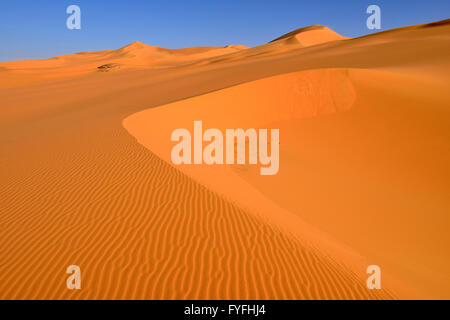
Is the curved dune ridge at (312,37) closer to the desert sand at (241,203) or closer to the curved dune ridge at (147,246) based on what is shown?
the desert sand at (241,203)

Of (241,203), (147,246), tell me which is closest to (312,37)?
(241,203)

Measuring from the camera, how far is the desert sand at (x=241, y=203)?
4043 mm

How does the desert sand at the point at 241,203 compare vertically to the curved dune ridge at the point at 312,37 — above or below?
below

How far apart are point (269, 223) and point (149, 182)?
306cm

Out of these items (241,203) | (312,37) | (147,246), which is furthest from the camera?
(312,37)

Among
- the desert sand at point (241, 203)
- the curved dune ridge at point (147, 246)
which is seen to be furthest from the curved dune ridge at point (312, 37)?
the curved dune ridge at point (147, 246)

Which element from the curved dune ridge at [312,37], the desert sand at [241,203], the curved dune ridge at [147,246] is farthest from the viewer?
the curved dune ridge at [312,37]

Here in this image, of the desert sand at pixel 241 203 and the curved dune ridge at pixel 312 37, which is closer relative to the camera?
the desert sand at pixel 241 203

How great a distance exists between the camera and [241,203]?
6.28 m

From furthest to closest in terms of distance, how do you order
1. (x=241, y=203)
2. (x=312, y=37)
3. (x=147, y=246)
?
(x=312, y=37) < (x=241, y=203) < (x=147, y=246)

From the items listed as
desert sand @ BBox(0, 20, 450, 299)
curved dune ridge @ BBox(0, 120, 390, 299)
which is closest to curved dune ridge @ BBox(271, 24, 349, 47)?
desert sand @ BBox(0, 20, 450, 299)

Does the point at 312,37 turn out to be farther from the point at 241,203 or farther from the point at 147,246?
the point at 147,246
